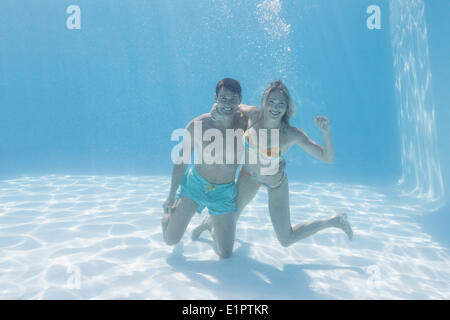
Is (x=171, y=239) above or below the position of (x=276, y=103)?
below

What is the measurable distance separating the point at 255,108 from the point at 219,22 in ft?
159

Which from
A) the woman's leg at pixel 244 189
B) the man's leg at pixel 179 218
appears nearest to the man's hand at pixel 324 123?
the woman's leg at pixel 244 189

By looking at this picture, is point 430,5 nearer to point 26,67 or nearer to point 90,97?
point 26,67

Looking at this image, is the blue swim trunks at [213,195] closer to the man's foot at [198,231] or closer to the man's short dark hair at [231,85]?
the man's foot at [198,231]

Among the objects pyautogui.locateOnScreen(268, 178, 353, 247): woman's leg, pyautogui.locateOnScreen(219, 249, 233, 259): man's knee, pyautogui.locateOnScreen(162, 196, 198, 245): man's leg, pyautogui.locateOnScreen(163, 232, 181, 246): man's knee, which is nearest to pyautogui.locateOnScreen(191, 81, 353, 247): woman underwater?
pyautogui.locateOnScreen(268, 178, 353, 247): woman's leg

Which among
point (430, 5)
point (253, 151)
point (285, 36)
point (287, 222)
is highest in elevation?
point (285, 36)

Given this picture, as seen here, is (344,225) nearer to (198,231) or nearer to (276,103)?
(276,103)

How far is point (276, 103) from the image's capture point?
2691 millimetres

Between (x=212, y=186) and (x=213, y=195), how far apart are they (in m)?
0.11

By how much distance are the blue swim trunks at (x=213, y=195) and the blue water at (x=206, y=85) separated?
0.72 metres

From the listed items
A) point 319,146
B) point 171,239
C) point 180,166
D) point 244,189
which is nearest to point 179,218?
point 171,239

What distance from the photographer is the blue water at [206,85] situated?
20.6 feet

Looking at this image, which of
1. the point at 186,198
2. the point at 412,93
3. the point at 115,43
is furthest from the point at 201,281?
the point at 115,43

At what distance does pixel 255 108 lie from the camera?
3068 mm
